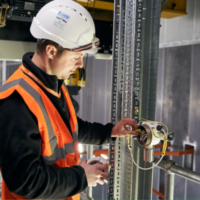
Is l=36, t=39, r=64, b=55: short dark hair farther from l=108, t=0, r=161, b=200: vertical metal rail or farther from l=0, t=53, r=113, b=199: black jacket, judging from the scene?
l=108, t=0, r=161, b=200: vertical metal rail

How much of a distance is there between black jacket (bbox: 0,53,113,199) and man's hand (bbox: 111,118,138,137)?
48 cm

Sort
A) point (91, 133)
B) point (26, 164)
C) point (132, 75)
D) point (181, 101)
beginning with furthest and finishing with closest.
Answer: point (181, 101)
point (91, 133)
point (132, 75)
point (26, 164)

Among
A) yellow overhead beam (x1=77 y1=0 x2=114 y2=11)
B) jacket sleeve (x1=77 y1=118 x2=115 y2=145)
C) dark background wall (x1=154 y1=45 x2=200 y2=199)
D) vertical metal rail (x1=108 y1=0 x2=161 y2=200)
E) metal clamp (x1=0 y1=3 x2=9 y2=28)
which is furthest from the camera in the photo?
dark background wall (x1=154 y1=45 x2=200 y2=199)

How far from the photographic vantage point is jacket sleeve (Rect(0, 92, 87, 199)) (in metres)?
1.19

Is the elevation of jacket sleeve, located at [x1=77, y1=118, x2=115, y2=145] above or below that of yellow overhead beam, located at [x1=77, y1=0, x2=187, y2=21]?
below

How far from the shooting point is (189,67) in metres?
3.91

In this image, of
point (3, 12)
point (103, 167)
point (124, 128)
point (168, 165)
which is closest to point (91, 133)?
point (124, 128)

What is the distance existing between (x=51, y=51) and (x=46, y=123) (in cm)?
44

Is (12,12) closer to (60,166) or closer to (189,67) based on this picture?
(60,166)

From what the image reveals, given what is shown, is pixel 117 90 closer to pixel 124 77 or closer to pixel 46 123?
pixel 124 77

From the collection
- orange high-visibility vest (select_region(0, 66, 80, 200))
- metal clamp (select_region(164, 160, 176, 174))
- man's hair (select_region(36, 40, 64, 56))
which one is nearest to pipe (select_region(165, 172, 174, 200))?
metal clamp (select_region(164, 160, 176, 174))

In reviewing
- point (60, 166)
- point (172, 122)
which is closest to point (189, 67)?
point (172, 122)

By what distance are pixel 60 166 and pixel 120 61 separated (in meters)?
0.84

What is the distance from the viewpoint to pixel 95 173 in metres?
1.45
